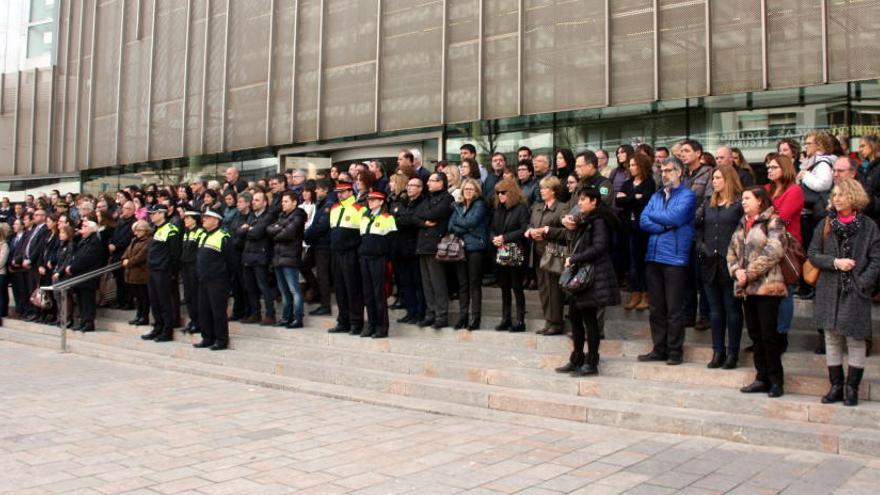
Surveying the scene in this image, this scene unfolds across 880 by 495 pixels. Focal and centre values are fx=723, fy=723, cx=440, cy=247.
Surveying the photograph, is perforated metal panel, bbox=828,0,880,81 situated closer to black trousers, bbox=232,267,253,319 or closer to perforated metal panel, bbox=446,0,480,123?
perforated metal panel, bbox=446,0,480,123

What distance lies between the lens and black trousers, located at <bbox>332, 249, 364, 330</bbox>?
9.71 meters

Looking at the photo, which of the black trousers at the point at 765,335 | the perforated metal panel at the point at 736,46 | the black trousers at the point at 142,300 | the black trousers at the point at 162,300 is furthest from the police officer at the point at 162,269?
the perforated metal panel at the point at 736,46

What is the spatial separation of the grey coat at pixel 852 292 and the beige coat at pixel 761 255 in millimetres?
318

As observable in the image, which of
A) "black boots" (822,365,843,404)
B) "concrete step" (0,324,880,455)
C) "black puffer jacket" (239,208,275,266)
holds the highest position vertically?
"black puffer jacket" (239,208,275,266)

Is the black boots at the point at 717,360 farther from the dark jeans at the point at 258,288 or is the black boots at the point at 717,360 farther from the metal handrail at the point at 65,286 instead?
the metal handrail at the point at 65,286

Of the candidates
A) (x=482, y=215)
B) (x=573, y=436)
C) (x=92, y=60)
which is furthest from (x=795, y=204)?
(x=92, y=60)

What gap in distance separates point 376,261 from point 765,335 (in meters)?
4.87

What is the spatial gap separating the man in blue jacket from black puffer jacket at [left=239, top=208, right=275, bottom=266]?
18.9ft

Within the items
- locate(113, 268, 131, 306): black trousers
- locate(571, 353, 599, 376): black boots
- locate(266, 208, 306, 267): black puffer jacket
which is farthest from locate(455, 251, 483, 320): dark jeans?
locate(113, 268, 131, 306): black trousers

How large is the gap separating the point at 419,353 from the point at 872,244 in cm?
497

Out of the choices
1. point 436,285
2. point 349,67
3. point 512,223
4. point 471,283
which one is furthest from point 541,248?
point 349,67

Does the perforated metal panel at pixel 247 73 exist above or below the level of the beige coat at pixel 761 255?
above

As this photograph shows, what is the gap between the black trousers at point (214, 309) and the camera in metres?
10.4

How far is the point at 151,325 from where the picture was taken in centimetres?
1285
